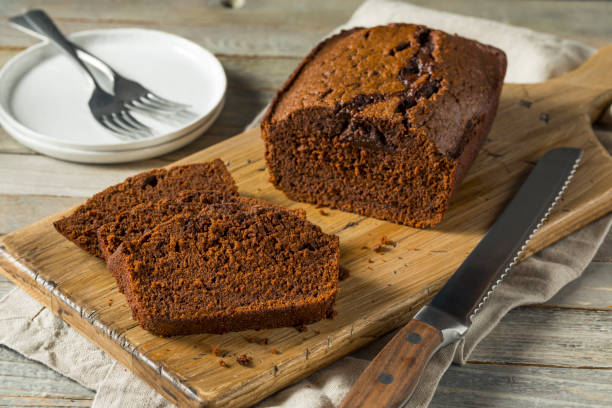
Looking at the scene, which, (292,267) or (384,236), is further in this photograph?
(384,236)

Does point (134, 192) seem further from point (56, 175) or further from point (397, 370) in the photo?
point (397, 370)

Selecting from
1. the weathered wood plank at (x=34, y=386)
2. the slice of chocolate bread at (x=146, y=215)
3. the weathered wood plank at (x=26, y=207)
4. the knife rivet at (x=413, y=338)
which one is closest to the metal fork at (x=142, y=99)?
the weathered wood plank at (x=26, y=207)

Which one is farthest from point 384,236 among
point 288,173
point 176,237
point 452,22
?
point 452,22

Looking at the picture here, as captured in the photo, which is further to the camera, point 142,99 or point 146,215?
point 142,99

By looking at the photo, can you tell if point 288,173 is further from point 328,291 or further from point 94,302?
point 94,302

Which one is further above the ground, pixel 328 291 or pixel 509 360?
pixel 328 291

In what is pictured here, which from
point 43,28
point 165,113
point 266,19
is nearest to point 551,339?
point 165,113

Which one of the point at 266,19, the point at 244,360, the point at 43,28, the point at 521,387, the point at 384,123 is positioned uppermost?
the point at 384,123
